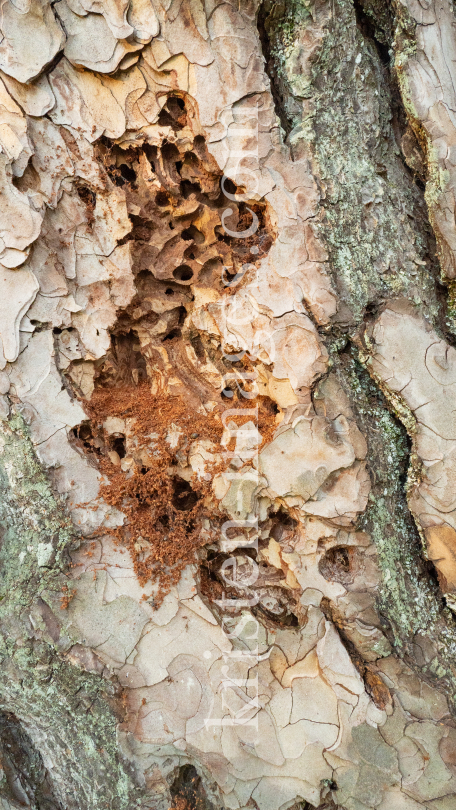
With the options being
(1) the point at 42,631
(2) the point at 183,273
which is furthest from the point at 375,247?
(1) the point at 42,631

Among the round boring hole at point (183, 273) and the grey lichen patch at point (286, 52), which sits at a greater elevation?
the grey lichen patch at point (286, 52)

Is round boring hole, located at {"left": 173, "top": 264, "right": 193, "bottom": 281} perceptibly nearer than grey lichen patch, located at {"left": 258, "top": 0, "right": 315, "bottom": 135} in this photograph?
No

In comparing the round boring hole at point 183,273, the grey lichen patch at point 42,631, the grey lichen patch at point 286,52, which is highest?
the grey lichen patch at point 286,52

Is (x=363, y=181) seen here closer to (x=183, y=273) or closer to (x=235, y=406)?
(x=183, y=273)

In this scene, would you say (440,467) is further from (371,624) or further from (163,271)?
(163,271)

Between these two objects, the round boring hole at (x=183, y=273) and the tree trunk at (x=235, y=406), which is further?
the round boring hole at (x=183, y=273)

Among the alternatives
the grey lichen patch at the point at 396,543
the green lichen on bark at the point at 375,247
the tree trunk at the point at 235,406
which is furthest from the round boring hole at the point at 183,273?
the grey lichen patch at the point at 396,543

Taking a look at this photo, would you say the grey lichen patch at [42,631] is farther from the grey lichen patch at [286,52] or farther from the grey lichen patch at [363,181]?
the grey lichen patch at [286,52]

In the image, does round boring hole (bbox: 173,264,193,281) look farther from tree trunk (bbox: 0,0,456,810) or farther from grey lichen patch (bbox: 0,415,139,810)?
grey lichen patch (bbox: 0,415,139,810)

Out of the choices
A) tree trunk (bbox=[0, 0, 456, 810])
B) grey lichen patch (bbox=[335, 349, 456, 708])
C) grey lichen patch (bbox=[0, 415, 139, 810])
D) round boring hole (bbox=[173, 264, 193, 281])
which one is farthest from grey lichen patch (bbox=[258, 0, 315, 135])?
grey lichen patch (bbox=[0, 415, 139, 810])
